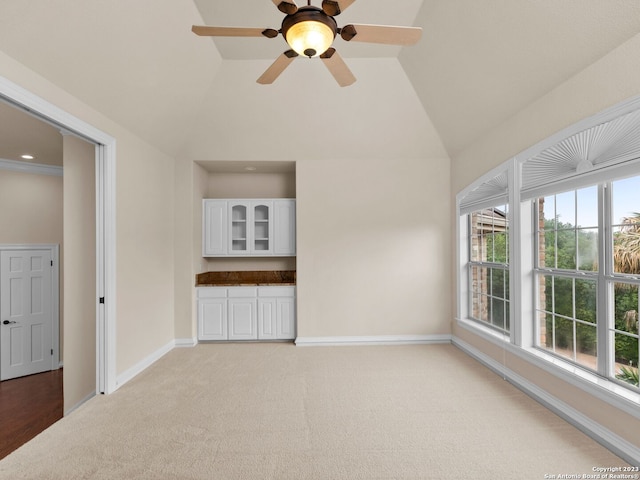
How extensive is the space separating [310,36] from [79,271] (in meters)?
3.27

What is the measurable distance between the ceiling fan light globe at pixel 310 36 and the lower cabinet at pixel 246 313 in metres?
3.50

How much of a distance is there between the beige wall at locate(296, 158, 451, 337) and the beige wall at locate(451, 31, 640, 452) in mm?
980

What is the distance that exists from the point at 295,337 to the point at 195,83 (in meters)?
3.49

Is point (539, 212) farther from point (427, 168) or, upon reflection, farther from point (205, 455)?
point (205, 455)

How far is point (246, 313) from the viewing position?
483cm

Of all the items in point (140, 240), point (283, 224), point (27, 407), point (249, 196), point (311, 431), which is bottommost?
point (27, 407)

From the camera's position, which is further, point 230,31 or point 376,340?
point 376,340

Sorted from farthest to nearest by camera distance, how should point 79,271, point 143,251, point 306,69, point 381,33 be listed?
1. point 143,251
2. point 306,69
3. point 79,271
4. point 381,33

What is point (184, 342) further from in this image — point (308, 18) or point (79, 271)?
point (308, 18)

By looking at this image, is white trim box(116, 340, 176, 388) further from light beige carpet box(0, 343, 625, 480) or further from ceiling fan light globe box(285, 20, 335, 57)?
ceiling fan light globe box(285, 20, 335, 57)

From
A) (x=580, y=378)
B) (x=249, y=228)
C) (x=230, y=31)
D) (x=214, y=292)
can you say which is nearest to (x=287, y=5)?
(x=230, y=31)

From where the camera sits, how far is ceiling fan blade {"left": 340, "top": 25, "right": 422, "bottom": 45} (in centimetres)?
186

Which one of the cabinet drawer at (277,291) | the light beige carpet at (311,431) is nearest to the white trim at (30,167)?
the light beige carpet at (311,431)

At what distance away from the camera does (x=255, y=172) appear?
5.42 m
